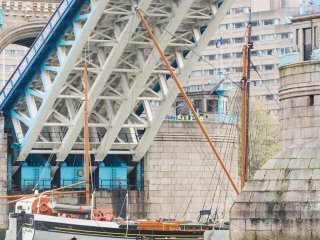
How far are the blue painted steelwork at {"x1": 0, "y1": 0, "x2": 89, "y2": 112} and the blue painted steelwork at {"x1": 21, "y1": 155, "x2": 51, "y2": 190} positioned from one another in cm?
362

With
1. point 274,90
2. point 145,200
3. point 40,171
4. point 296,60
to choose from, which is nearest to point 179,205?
point 145,200

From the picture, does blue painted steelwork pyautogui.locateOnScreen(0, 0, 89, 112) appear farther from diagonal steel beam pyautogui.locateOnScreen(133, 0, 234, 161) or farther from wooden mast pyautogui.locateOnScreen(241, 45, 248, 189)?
wooden mast pyautogui.locateOnScreen(241, 45, 248, 189)

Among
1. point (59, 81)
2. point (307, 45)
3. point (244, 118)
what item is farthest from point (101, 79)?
point (307, 45)

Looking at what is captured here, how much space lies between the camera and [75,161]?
72500 millimetres

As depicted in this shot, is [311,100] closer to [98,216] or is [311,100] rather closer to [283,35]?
[98,216]

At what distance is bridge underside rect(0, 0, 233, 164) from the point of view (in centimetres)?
6425

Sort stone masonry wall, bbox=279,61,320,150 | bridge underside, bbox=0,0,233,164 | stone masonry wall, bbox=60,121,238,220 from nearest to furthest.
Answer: stone masonry wall, bbox=279,61,320,150 < bridge underside, bbox=0,0,233,164 < stone masonry wall, bbox=60,121,238,220

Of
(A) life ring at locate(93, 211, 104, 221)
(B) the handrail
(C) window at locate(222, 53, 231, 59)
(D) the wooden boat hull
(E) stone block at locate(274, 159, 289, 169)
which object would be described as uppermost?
(C) window at locate(222, 53, 231, 59)

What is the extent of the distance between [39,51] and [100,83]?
10.1ft

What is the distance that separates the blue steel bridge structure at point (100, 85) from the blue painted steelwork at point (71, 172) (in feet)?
0.16

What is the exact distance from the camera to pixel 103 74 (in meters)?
65.6

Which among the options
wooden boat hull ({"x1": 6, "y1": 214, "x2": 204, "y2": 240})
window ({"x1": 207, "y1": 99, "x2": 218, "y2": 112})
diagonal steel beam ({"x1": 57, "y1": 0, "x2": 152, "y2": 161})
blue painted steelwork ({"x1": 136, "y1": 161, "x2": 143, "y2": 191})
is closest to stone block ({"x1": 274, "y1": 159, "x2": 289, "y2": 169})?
wooden boat hull ({"x1": 6, "y1": 214, "x2": 204, "y2": 240})

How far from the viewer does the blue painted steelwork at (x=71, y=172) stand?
7181 cm

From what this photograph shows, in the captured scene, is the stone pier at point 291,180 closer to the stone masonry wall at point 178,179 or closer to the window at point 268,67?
the stone masonry wall at point 178,179
